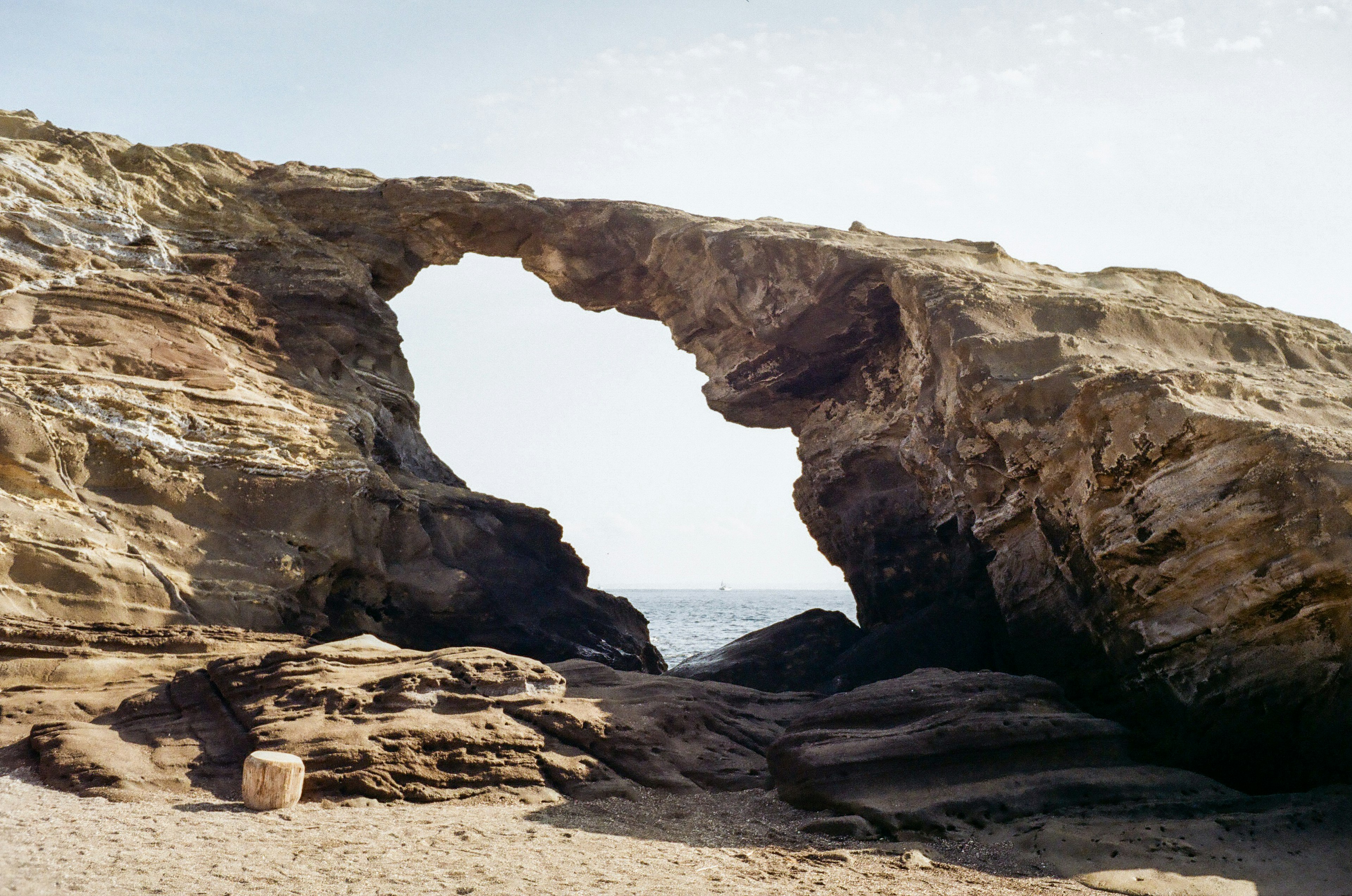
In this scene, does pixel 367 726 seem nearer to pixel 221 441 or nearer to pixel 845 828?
pixel 845 828

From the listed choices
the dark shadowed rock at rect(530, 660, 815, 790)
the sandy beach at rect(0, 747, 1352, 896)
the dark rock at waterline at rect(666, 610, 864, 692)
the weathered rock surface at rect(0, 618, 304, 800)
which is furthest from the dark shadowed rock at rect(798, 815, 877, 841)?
the dark rock at waterline at rect(666, 610, 864, 692)

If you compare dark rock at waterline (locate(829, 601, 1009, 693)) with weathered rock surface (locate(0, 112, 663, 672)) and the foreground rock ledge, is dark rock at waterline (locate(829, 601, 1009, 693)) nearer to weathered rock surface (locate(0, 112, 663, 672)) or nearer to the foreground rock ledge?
the foreground rock ledge

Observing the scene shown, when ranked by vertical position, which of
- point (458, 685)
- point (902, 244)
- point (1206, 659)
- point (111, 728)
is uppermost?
point (902, 244)

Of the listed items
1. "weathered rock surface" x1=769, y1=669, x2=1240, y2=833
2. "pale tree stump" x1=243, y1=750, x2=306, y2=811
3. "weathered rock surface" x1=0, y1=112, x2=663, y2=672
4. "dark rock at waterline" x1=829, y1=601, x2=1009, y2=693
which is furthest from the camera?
"dark rock at waterline" x1=829, y1=601, x2=1009, y2=693

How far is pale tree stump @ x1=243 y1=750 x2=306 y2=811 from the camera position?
332 inches

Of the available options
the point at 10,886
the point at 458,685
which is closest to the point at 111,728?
the point at 458,685

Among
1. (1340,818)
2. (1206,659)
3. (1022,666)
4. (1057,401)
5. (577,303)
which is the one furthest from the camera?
(577,303)

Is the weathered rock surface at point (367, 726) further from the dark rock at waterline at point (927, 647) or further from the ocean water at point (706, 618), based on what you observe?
the ocean water at point (706, 618)

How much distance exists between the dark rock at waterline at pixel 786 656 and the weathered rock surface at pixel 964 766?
6.83m

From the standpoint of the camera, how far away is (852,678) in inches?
665

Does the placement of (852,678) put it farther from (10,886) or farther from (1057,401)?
(10,886)

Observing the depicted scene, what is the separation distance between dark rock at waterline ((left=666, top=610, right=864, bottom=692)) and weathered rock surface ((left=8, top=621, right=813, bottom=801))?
6.03m

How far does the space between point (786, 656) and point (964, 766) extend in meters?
9.08

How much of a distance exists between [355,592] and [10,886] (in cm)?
961
